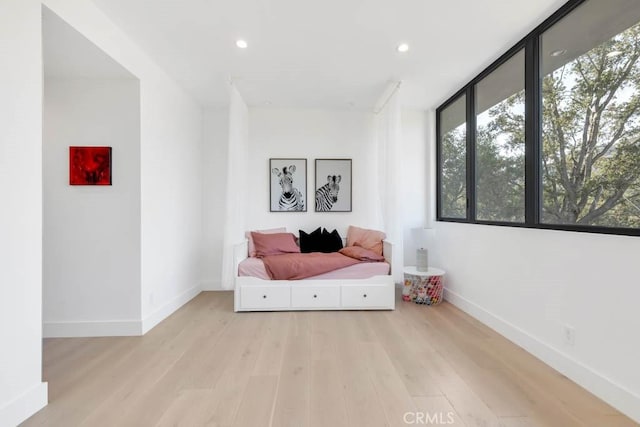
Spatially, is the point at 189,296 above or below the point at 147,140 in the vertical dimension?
below

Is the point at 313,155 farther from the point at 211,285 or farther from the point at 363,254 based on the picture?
the point at 211,285

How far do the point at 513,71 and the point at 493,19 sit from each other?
61cm

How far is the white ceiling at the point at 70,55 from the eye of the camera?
6.04 ft

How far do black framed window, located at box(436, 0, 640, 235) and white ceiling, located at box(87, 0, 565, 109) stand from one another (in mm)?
216

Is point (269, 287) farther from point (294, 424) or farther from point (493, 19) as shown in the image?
point (493, 19)

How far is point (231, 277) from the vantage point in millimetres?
3047

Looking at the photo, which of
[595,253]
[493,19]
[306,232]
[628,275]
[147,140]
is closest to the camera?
[628,275]

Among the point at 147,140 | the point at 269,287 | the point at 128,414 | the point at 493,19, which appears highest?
the point at 493,19

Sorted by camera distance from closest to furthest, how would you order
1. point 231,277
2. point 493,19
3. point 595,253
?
point 595,253 < point 493,19 < point 231,277

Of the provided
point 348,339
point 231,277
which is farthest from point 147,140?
point 348,339

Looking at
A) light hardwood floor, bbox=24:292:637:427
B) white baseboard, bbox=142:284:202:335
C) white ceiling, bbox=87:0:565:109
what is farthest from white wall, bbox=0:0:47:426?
white baseboard, bbox=142:284:202:335

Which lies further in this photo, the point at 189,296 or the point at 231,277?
the point at 189,296

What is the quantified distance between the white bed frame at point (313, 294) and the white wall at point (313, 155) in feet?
3.46

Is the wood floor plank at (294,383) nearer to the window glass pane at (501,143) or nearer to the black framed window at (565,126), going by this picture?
the black framed window at (565,126)
